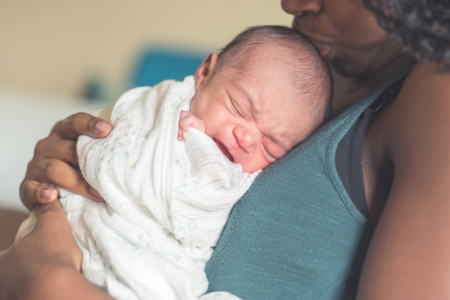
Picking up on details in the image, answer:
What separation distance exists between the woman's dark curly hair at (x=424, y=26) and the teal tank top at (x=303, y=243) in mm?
172

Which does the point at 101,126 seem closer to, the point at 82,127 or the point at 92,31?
the point at 82,127

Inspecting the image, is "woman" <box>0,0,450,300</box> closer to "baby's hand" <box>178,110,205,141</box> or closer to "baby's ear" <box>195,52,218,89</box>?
"baby's hand" <box>178,110,205,141</box>

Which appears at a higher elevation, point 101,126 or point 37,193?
point 101,126

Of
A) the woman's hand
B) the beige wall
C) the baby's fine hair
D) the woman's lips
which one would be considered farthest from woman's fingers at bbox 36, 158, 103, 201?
the beige wall

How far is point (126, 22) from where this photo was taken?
341 centimetres

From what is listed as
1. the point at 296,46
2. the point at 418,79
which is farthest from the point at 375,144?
the point at 296,46

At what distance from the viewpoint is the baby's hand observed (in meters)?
0.77

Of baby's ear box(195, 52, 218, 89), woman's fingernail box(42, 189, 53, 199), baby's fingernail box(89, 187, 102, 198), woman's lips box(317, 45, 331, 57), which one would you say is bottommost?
woman's fingernail box(42, 189, 53, 199)

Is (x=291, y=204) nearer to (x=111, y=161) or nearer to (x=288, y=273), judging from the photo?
(x=288, y=273)

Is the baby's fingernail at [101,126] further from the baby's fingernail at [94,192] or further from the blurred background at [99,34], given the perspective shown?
the blurred background at [99,34]

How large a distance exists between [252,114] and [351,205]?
0.30 m

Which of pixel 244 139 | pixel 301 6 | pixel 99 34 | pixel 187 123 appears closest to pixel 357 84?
pixel 301 6

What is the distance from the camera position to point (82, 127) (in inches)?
33.2

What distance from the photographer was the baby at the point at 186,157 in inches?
26.2
